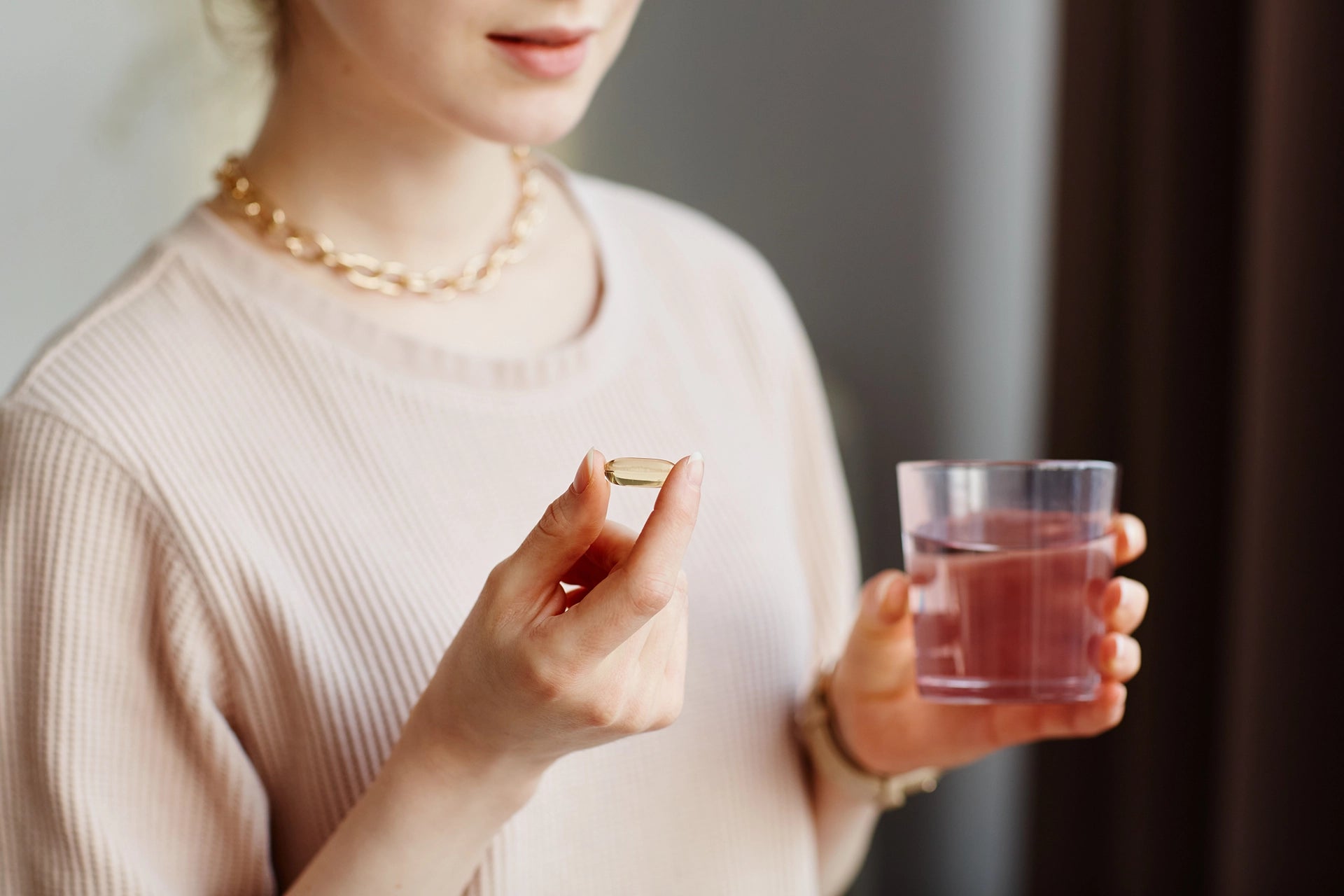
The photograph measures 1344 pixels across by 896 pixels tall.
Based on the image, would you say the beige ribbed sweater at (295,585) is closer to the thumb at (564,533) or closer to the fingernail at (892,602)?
the fingernail at (892,602)

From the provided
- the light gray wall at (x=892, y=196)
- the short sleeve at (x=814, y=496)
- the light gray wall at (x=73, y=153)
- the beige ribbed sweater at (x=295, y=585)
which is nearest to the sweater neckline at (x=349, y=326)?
the beige ribbed sweater at (x=295, y=585)

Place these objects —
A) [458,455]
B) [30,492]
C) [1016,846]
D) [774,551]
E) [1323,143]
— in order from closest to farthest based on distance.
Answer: [30,492] < [458,455] < [774,551] < [1323,143] < [1016,846]

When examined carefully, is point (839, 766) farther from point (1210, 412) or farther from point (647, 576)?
point (1210, 412)

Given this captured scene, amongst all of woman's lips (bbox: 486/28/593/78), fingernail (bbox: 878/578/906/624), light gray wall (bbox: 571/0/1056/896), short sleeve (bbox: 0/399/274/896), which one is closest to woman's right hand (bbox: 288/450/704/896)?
short sleeve (bbox: 0/399/274/896)

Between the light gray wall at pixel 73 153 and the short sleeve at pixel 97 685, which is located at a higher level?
the light gray wall at pixel 73 153

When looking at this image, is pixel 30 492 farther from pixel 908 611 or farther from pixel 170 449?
pixel 908 611

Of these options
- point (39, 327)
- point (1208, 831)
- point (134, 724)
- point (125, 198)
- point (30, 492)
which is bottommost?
point (1208, 831)


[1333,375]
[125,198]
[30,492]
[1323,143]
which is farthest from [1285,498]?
[125,198]

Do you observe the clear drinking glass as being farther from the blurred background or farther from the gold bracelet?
the blurred background
